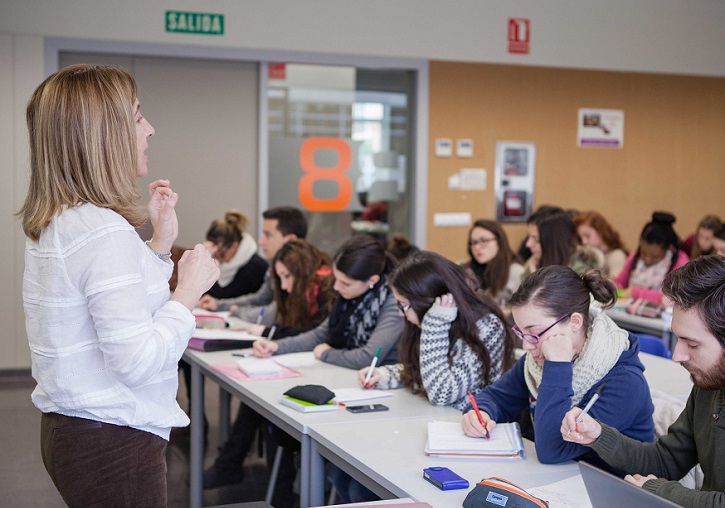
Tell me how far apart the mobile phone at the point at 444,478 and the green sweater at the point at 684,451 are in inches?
14.4

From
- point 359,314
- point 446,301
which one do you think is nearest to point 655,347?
point 359,314

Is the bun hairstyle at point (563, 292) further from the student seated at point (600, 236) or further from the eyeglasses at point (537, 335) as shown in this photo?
the student seated at point (600, 236)

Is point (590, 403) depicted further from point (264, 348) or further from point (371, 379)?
point (264, 348)

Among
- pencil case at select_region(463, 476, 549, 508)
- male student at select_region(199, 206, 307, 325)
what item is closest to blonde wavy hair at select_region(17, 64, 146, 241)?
pencil case at select_region(463, 476, 549, 508)

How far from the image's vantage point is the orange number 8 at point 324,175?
693cm

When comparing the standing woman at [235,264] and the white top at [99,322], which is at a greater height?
the white top at [99,322]

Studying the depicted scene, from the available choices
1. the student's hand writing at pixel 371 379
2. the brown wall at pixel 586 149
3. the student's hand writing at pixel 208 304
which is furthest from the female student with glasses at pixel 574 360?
the brown wall at pixel 586 149

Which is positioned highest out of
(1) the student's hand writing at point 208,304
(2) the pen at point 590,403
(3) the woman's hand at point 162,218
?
(3) the woman's hand at point 162,218

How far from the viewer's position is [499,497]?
6.15 feet

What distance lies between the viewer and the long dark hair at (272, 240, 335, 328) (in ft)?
14.6

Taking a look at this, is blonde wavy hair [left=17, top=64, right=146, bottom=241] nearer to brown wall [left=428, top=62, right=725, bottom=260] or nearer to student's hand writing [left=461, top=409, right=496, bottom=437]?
student's hand writing [left=461, top=409, right=496, bottom=437]

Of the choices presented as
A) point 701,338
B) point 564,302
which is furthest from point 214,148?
point 701,338

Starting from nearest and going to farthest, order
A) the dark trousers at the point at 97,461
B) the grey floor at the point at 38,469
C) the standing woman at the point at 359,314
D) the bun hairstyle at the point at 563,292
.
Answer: the dark trousers at the point at 97,461, the bun hairstyle at the point at 563,292, the standing woman at the point at 359,314, the grey floor at the point at 38,469

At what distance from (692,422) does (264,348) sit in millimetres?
2160
